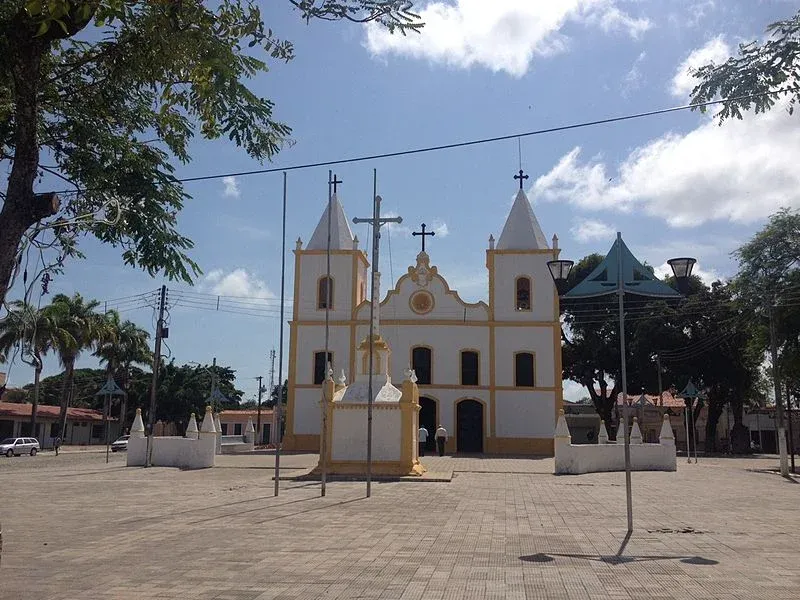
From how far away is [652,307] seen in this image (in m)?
42.3

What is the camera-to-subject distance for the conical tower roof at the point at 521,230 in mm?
36750

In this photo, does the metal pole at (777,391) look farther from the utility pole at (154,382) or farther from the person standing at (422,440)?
the utility pole at (154,382)

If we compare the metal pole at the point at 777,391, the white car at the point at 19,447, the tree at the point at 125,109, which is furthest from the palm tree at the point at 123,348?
the tree at the point at 125,109

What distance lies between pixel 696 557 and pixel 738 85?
4.87 meters

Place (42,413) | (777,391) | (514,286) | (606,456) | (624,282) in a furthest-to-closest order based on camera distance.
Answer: (42,413) → (514,286) → (777,391) → (606,456) → (624,282)

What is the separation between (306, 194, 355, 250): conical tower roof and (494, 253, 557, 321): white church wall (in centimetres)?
744

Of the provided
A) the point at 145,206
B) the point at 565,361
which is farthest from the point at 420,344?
the point at 145,206

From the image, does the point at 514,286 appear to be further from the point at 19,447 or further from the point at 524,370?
the point at 19,447

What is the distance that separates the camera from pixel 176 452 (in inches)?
945

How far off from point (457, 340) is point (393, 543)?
27.3 metres

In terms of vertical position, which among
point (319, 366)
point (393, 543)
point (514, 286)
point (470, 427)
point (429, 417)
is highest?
point (514, 286)

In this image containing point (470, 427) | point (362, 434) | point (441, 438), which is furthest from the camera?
point (470, 427)

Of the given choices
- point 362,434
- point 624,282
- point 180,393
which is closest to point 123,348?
point 180,393

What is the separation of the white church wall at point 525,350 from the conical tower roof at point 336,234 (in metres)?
8.65
